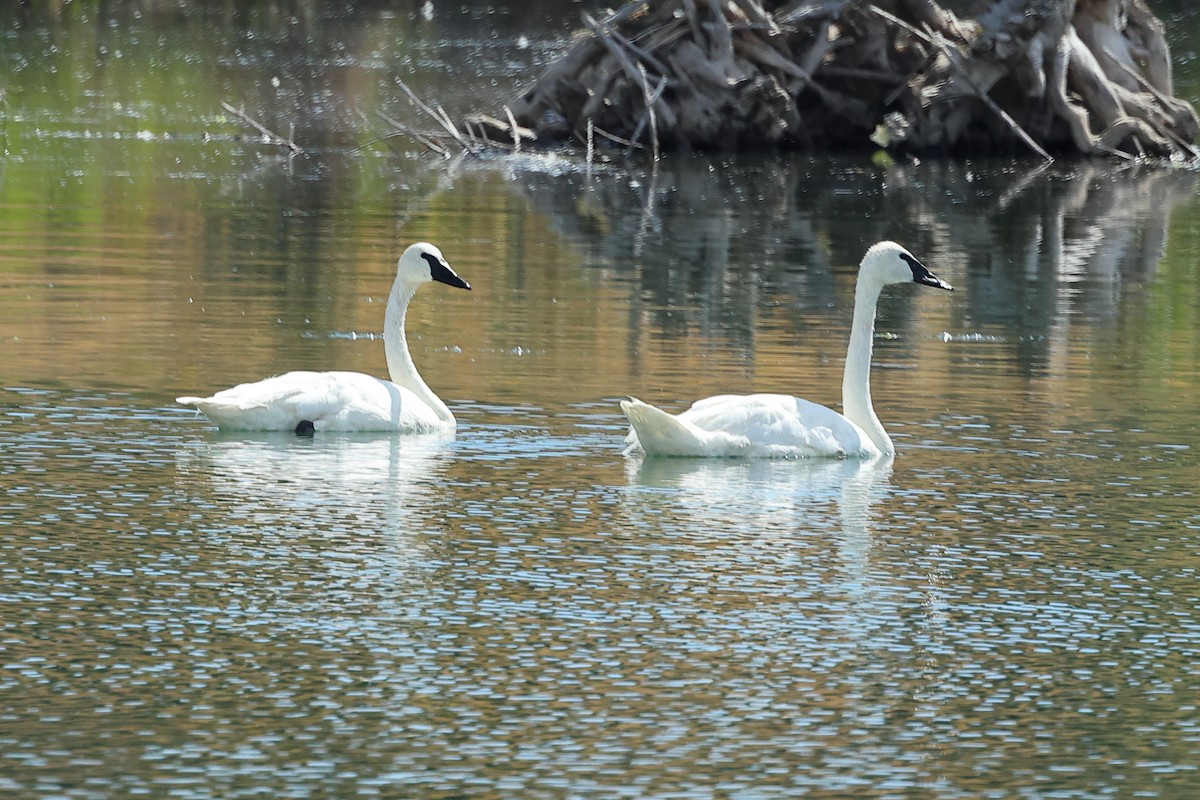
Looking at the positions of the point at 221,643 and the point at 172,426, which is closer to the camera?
the point at 221,643

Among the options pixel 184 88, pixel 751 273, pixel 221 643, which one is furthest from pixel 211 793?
pixel 184 88

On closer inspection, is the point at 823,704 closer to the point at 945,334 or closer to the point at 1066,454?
the point at 1066,454

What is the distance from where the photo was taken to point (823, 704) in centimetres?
896

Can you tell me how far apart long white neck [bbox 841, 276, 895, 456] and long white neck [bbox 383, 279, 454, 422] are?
259 centimetres

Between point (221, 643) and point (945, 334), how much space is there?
40.7 ft

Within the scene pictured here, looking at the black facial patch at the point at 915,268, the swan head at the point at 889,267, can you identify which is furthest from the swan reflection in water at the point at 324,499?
the black facial patch at the point at 915,268

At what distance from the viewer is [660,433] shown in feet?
45.9

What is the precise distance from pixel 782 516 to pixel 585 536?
129 centimetres

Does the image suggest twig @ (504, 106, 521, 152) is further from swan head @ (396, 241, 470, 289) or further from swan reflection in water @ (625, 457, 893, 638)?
swan reflection in water @ (625, 457, 893, 638)

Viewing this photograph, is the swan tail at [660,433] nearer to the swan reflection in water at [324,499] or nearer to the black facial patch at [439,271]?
the swan reflection in water at [324,499]

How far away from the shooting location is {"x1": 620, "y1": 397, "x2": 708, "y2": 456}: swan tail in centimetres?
1372

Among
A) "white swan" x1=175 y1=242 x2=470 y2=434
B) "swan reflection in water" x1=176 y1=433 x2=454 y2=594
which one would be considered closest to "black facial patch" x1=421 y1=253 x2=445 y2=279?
"white swan" x1=175 y1=242 x2=470 y2=434

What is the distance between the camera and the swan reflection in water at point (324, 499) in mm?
11180

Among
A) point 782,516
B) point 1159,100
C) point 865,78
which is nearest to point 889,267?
point 782,516
